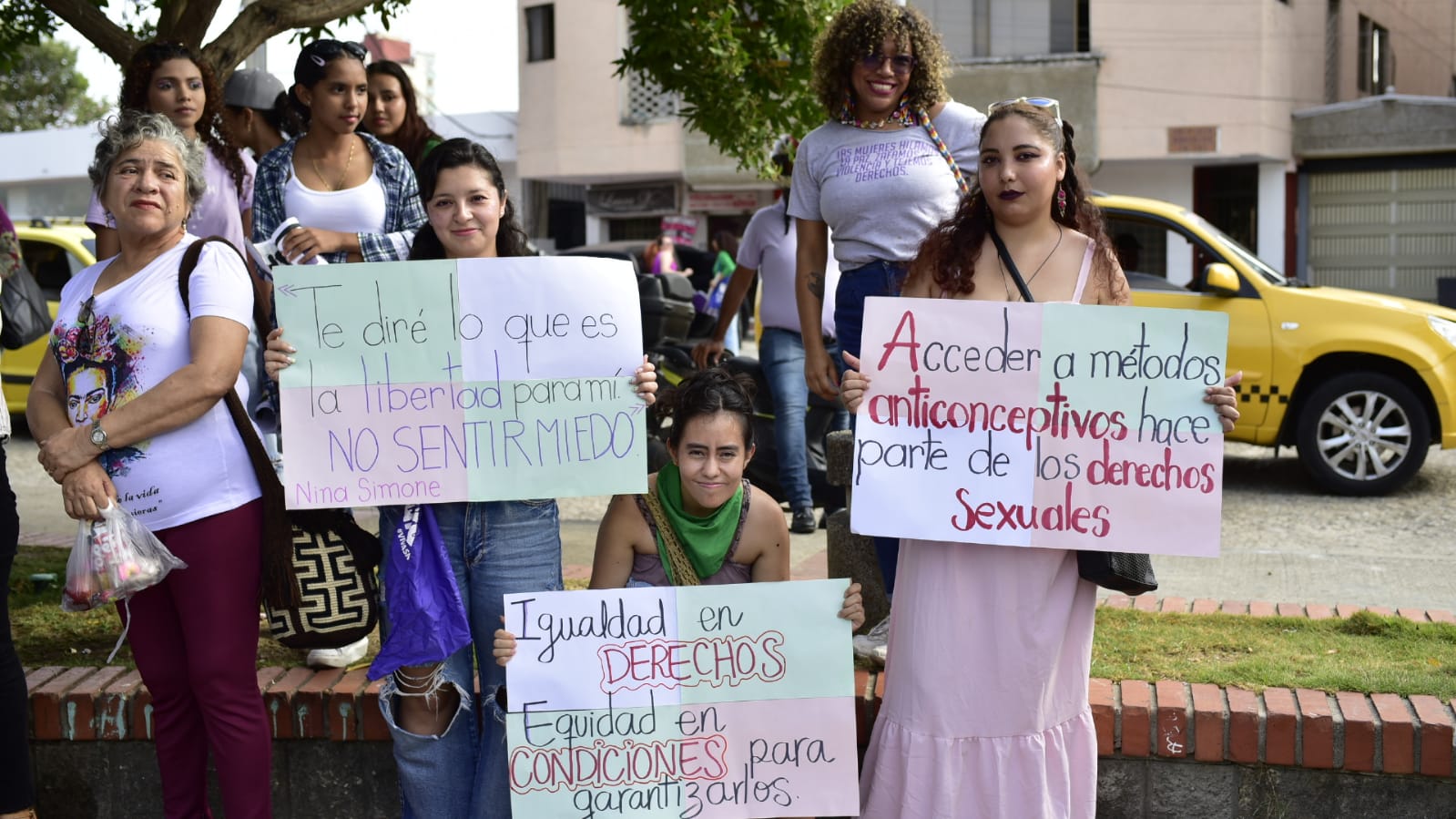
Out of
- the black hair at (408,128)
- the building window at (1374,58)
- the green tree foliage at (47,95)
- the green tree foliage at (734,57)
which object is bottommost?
the black hair at (408,128)

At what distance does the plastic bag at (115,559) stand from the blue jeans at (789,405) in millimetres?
3887

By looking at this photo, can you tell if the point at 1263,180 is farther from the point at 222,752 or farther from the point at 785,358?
the point at 222,752

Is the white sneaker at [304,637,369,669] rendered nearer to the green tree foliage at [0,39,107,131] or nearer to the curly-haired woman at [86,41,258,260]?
the curly-haired woman at [86,41,258,260]

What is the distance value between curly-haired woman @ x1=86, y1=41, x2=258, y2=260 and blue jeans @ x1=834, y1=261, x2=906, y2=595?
1.86 metres

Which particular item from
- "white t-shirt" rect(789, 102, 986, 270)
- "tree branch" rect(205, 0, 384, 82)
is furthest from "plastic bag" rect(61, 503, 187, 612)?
"tree branch" rect(205, 0, 384, 82)

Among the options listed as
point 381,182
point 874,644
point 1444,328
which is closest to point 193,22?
point 381,182

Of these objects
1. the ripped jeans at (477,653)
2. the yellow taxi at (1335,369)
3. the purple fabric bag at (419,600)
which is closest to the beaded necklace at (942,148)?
the ripped jeans at (477,653)

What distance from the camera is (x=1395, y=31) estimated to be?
29.0 m

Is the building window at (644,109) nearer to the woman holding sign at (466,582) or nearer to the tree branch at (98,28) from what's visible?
the tree branch at (98,28)

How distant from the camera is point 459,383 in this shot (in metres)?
3.16

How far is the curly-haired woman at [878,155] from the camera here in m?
3.91

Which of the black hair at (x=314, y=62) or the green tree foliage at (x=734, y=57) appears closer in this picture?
the black hair at (x=314, y=62)

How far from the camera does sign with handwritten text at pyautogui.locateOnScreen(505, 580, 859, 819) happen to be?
10.2ft

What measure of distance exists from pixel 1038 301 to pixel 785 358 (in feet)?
11.7
